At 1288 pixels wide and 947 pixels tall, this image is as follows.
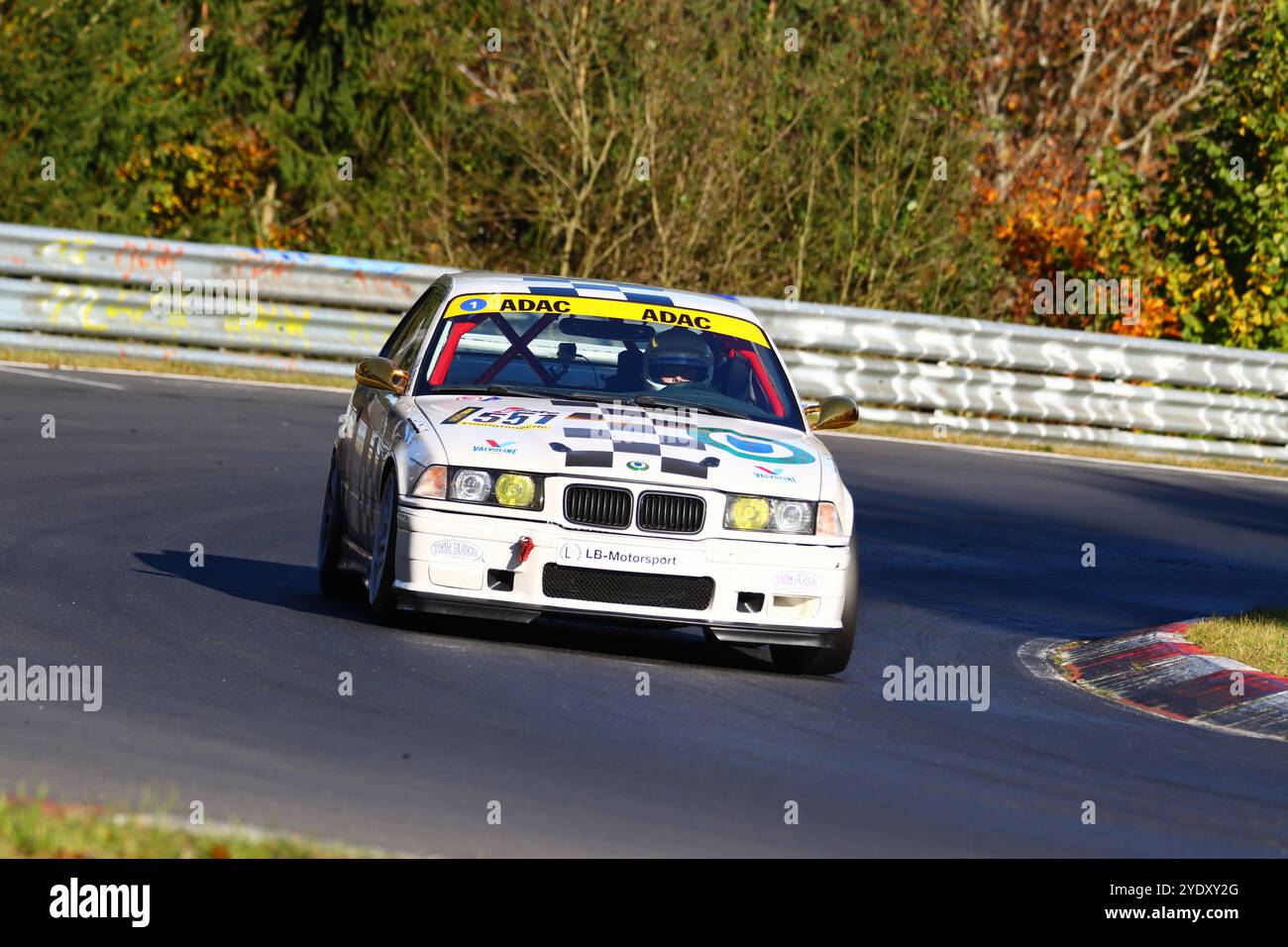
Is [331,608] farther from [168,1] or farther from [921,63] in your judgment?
[168,1]

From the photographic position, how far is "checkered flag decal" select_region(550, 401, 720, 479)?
29.2 ft

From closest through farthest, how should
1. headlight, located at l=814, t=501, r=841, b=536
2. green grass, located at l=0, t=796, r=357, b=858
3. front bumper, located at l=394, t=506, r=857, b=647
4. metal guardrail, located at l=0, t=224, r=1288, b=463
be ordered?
green grass, located at l=0, t=796, r=357, b=858, front bumper, located at l=394, t=506, r=857, b=647, headlight, located at l=814, t=501, r=841, b=536, metal guardrail, located at l=0, t=224, r=1288, b=463

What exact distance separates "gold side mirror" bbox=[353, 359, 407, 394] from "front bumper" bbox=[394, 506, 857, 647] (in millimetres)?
1140

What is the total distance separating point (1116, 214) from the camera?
27.4 meters

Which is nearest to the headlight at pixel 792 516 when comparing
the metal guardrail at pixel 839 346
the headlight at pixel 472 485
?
the headlight at pixel 472 485

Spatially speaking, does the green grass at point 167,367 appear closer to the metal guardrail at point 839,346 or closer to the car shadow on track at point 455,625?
the metal guardrail at point 839,346

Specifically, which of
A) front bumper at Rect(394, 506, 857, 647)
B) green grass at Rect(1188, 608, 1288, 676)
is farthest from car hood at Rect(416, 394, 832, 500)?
green grass at Rect(1188, 608, 1288, 676)

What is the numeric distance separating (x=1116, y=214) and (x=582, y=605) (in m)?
19.9

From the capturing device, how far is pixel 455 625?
9.73 meters

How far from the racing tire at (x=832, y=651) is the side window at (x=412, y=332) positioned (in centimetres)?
218

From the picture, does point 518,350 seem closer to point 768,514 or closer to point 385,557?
point 385,557
